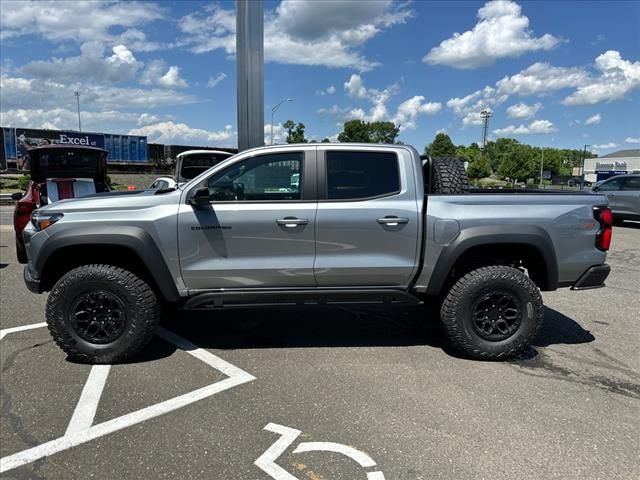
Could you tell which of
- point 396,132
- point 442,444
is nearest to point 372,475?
point 442,444

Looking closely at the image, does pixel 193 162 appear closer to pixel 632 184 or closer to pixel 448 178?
pixel 448 178

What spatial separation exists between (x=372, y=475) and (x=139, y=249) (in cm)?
251

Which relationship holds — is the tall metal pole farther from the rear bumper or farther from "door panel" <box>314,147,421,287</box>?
the rear bumper

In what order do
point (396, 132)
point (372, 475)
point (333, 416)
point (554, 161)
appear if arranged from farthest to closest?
1. point (554, 161)
2. point (396, 132)
3. point (333, 416)
4. point (372, 475)

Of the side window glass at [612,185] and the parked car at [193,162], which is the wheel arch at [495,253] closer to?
the parked car at [193,162]

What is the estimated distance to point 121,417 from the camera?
3275 mm

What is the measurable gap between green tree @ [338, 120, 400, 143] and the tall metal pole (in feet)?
227

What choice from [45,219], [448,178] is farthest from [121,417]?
[448,178]

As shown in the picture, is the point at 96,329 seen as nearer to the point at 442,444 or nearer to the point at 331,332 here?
the point at 331,332

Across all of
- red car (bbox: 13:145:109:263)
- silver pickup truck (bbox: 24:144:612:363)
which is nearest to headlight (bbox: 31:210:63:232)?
silver pickup truck (bbox: 24:144:612:363)

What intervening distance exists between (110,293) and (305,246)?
166 cm

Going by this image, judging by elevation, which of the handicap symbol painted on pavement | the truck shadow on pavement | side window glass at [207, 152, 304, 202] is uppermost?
side window glass at [207, 152, 304, 202]

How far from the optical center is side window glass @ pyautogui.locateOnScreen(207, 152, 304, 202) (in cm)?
420

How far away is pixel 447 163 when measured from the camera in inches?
183
